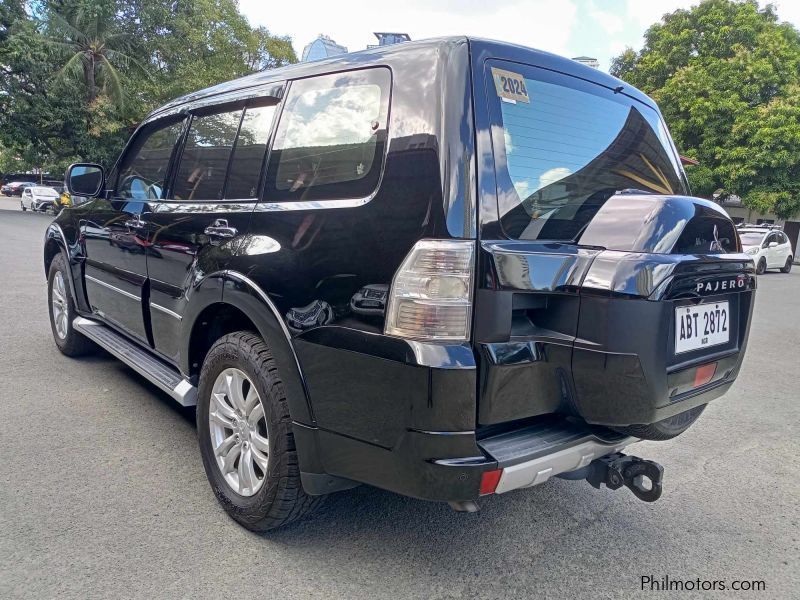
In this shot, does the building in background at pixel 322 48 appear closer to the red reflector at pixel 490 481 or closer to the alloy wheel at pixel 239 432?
the alloy wheel at pixel 239 432

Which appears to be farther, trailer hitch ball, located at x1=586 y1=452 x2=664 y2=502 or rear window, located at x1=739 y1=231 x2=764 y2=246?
rear window, located at x1=739 y1=231 x2=764 y2=246

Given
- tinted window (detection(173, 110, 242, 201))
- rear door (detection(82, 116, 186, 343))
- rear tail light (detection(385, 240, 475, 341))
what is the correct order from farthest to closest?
1. rear door (detection(82, 116, 186, 343))
2. tinted window (detection(173, 110, 242, 201))
3. rear tail light (detection(385, 240, 475, 341))

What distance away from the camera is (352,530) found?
2.65 metres

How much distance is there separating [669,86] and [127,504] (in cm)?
2660

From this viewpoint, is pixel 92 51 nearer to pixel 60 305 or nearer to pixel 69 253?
pixel 60 305

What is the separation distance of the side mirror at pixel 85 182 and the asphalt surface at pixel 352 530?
5.06ft

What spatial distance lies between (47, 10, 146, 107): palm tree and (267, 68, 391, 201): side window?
26.9 meters

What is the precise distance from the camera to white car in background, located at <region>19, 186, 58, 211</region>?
101 feet

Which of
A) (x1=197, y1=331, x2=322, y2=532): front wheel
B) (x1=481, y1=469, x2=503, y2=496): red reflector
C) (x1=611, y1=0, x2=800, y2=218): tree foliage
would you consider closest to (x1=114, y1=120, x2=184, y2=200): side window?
(x1=197, y1=331, x2=322, y2=532): front wheel

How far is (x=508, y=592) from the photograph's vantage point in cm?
228

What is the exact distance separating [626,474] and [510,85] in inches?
62.6

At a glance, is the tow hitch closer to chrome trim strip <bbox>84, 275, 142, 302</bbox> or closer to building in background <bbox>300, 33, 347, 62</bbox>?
building in background <bbox>300, 33, 347, 62</bbox>

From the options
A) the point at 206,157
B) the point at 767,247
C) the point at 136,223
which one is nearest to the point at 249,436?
the point at 206,157

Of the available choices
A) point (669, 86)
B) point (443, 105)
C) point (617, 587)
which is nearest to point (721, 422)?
point (617, 587)
